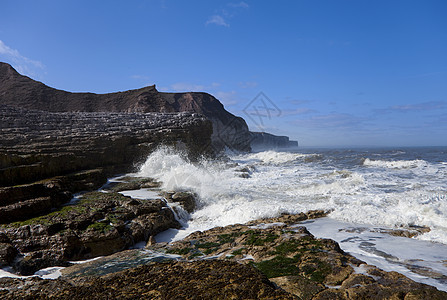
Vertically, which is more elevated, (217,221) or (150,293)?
(150,293)

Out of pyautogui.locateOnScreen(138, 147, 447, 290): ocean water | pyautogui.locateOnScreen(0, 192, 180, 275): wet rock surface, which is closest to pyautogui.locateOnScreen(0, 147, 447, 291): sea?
pyautogui.locateOnScreen(138, 147, 447, 290): ocean water

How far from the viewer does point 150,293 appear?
247 centimetres

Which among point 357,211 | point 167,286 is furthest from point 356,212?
point 167,286

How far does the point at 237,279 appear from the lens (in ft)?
8.57

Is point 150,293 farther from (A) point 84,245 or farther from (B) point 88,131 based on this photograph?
(B) point 88,131

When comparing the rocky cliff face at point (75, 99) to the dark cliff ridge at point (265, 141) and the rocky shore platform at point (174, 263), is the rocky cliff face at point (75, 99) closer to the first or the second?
the dark cliff ridge at point (265, 141)

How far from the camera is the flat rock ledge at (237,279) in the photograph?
2.50 m

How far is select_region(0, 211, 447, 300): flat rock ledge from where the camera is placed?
2504mm

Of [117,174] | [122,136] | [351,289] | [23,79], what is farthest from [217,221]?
[23,79]

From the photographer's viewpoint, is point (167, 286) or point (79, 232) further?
point (79, 232)

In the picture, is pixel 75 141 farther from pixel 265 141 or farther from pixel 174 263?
Result: pixel 265 141

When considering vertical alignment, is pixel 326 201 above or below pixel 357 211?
below

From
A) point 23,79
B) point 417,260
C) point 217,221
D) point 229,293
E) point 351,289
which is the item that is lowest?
point 217,221

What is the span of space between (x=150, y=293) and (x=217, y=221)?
19.7 feet
